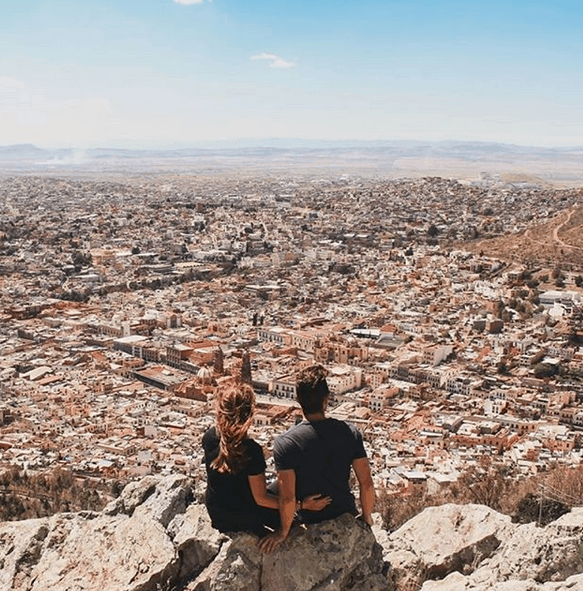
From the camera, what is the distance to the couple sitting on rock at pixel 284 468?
3475 millimetres

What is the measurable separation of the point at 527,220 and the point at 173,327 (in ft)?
132

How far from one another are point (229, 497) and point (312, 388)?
0.67 metres

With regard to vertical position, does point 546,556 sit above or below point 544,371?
above

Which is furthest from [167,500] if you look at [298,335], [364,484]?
[298,335]

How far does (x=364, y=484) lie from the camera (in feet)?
12.2

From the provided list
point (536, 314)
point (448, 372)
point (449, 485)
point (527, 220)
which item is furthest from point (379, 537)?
point (527, 220)

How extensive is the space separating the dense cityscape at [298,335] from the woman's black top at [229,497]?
766 mm

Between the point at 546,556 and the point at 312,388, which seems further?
the point at 546,556

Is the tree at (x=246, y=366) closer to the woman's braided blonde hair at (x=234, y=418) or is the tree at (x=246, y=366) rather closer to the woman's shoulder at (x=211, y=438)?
the woman's shoulder at (x=211, y=438)

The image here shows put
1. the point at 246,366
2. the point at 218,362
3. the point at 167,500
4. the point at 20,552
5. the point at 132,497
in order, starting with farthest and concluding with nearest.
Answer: the point at 218,362
the point at 246,366
the point at 132,497
the point at 167,500
the point at 20,552

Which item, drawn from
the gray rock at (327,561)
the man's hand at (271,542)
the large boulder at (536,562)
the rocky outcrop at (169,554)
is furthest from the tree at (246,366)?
the man's hand at (271,542)

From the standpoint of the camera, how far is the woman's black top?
142 inches

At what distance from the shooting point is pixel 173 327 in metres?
33.2

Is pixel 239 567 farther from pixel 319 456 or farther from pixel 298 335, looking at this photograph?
pixel 298 335
